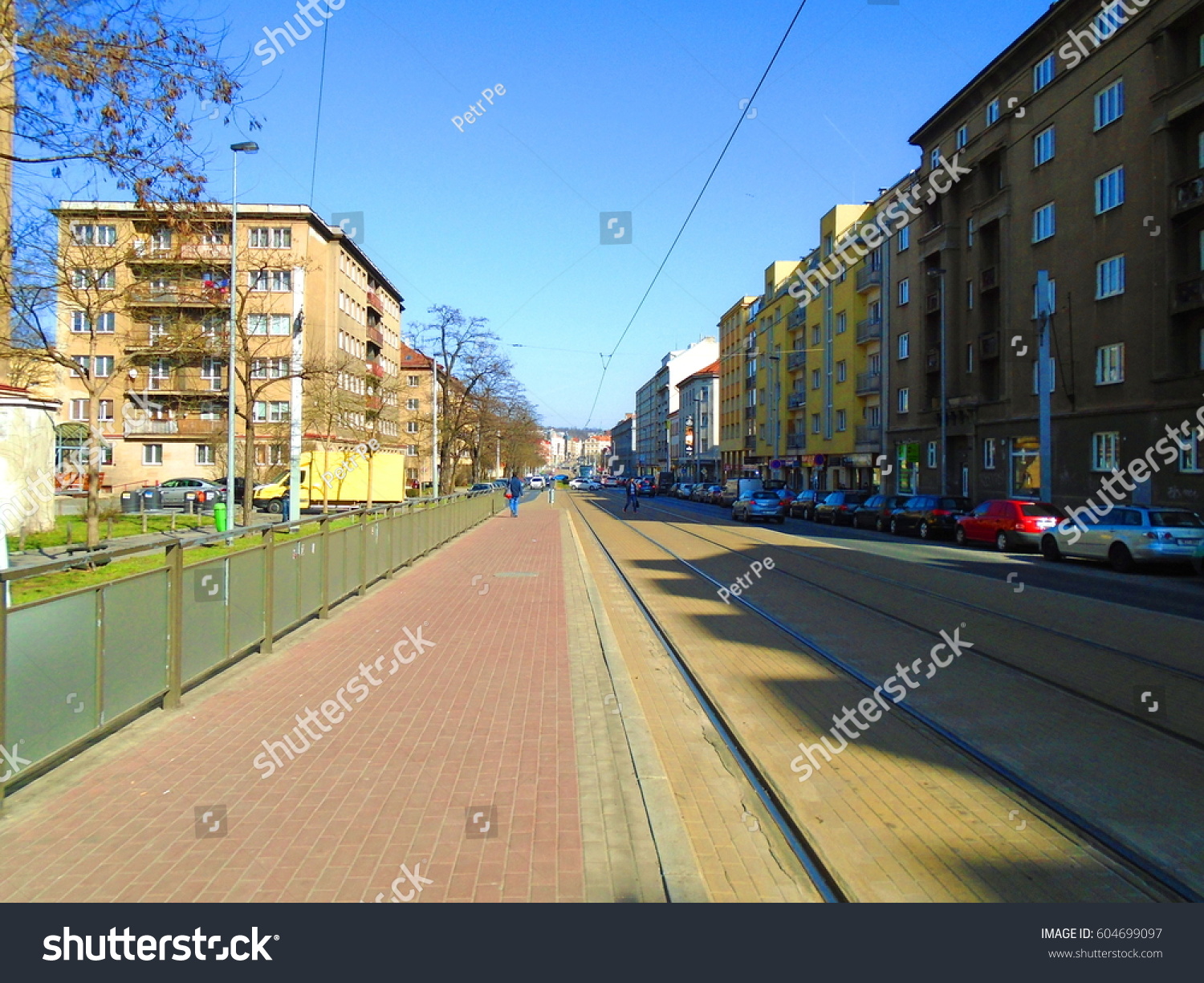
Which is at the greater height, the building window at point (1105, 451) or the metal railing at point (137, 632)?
the building window at point (1105, 451)

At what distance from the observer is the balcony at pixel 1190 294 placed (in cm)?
2697

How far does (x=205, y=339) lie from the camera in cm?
2233

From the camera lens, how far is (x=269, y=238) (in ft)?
184

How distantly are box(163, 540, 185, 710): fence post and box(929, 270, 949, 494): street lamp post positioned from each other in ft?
129

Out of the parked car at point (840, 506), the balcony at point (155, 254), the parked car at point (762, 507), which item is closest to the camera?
the balcony at point (155, 254)

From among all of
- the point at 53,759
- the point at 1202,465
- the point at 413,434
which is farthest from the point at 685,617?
the point at 413,434

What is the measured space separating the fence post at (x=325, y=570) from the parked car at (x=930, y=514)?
24806mm

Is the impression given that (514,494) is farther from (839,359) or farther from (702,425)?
(702,425)

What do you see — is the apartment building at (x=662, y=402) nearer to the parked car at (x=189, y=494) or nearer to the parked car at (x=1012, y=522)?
the parked car at (x=189, y=494)

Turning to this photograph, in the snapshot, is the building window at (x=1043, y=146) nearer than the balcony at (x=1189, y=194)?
No

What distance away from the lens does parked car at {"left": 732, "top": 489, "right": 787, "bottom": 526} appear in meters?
43.3

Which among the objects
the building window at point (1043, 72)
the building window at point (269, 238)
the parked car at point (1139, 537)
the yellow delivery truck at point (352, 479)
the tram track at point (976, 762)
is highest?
the building window at point (1043, 72)

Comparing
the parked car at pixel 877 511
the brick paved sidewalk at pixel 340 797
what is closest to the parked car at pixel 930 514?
the parked car at pixel 877 511

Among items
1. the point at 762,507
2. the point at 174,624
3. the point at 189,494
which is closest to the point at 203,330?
the point at 189,494
